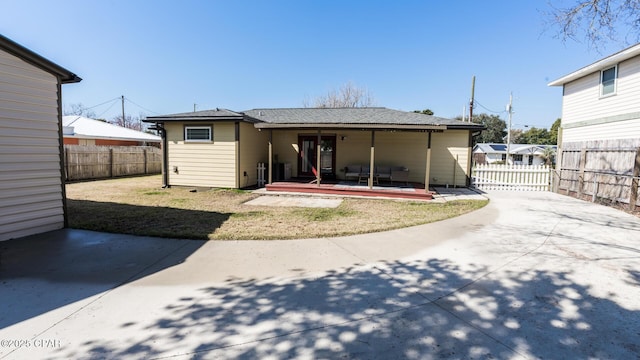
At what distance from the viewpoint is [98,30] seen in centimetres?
1138

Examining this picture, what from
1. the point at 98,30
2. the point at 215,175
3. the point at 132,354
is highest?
the point at 98,30

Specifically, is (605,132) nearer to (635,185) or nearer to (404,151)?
(635,185)

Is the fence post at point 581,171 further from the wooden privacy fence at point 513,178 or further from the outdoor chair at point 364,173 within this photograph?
the outdoor chair at point 364,173

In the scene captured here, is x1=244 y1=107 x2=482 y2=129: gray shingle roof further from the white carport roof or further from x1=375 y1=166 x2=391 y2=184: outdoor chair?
the white carport roof

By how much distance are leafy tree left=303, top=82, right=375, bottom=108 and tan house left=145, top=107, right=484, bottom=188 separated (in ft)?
59.7

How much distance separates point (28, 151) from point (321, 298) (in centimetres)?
595

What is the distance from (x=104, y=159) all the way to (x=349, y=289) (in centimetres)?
1800

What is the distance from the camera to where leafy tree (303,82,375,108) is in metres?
33.3

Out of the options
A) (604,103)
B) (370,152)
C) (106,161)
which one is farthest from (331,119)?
(106,161)

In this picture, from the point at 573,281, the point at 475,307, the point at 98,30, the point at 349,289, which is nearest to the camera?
the point at 475,307

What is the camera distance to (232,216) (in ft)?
24.1

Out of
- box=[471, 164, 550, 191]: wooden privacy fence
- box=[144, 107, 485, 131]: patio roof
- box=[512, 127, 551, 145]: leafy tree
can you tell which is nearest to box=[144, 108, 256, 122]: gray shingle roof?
box=[144, 107, 485, 131]: patio roof

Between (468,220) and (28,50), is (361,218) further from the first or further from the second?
(28,50)

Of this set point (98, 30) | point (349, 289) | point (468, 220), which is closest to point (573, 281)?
point (349, 289)
